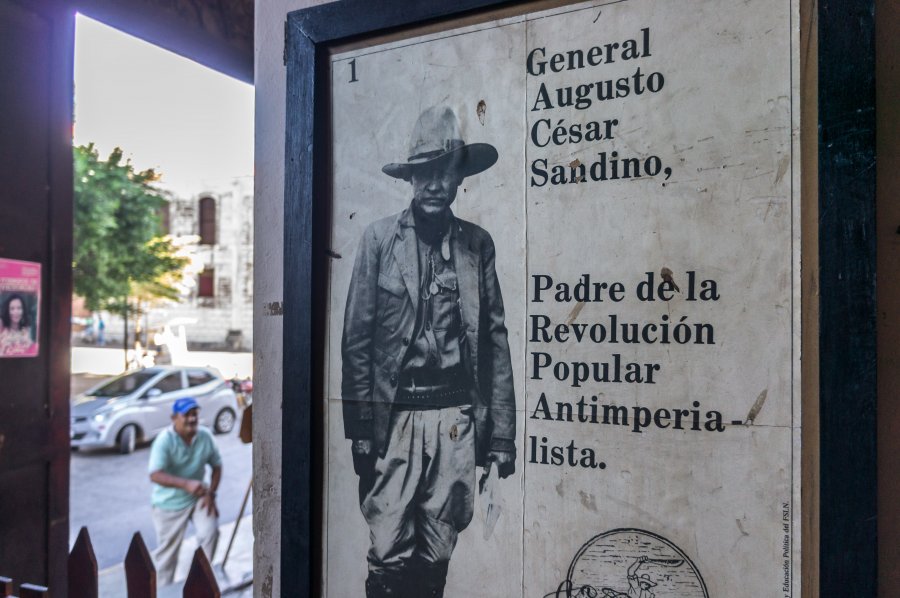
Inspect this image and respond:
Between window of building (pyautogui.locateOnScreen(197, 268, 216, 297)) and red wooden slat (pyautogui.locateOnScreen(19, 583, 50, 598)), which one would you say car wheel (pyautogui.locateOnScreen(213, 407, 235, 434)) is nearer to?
red wooden slat (pyautogui.locateOnScreen(19, 583, 50, 598))

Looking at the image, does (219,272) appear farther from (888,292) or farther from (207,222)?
(888,292)

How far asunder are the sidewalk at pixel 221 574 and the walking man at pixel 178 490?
295 millimetres

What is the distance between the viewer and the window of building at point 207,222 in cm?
2662

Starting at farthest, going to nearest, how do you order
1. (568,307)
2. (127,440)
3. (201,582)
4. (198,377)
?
1. (198,377)
2. (127,440)
3. (201,582)
4. (568,307)

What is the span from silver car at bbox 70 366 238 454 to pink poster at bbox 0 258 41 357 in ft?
30.3

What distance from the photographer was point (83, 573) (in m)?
1.89

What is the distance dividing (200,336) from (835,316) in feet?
90.6

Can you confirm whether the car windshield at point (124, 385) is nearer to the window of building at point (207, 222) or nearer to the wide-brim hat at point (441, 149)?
the wide-brim hat at point (441, 149)

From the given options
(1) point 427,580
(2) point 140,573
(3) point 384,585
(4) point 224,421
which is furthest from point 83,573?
(4) point 224,421

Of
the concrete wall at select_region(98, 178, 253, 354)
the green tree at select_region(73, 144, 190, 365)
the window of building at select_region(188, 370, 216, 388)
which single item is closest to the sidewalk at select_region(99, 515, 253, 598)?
the window of building at select_region(188, 370, 216, 388)

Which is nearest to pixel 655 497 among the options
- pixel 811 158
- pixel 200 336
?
pixel 811 158

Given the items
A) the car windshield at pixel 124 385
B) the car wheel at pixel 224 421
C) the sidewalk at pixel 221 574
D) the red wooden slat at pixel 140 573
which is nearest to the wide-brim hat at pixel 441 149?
the red wooden slat at pixel 140 573

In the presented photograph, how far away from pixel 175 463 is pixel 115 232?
11756mm

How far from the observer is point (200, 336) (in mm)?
26500
